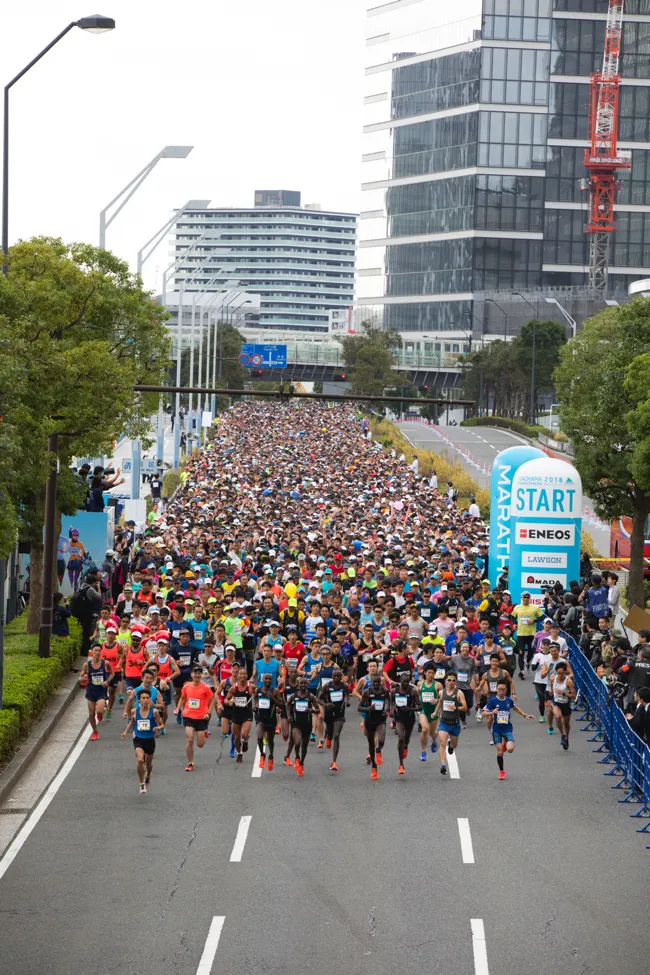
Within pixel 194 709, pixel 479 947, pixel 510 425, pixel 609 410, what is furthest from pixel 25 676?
pixel 510 425

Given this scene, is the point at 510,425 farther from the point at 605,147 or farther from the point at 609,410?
the point at 609,410

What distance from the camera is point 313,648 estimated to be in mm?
18266

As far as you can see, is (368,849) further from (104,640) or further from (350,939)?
(104,640)

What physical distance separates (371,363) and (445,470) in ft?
191

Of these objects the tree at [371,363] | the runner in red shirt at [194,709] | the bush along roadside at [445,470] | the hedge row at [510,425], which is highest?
the tree at [371,363]

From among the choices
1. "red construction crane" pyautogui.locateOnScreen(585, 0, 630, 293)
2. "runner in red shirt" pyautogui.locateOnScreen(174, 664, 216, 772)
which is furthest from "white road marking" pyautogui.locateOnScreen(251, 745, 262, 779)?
"red construction crane" pyautogui.locateOnScreen(585, 0, 630, 293)

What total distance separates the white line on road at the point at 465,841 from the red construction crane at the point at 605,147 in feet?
368

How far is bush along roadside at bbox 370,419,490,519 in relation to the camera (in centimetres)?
5431

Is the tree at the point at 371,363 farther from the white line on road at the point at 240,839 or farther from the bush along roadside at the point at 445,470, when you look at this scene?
the white line on road at the point at 240,839

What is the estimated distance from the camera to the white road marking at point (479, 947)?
34.5ft

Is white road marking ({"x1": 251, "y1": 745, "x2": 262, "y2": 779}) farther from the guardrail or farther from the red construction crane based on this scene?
the red construction crane

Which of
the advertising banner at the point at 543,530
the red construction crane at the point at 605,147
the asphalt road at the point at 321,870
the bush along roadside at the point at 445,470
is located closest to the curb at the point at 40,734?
the asphalt road at the point at 321,870

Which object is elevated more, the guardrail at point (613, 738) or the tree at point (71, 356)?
the tree at point (71, 356)

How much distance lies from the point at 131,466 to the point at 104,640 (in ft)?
84.4
